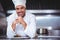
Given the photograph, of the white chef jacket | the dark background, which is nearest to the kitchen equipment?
the white chef jacket

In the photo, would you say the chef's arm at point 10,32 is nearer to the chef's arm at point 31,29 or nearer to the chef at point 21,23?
the chef at point 21,23

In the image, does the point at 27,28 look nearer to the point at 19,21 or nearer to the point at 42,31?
the point at 19,21

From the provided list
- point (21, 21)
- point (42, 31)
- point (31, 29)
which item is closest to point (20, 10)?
point (21, 21)

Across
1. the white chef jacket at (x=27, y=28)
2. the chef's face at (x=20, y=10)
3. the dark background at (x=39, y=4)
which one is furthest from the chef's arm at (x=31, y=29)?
the dark background at (x=39, y=4)

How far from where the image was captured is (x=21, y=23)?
1.76 m

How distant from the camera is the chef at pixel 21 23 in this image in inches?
68.1

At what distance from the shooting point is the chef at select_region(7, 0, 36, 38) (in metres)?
1.73

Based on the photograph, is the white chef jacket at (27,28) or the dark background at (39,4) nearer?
the white chef jacket at (27,28)

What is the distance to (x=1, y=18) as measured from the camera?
196cm

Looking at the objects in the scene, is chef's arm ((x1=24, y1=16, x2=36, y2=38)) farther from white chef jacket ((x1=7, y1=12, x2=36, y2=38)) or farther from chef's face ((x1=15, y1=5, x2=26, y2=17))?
chef's face ((x1=15, y1=5, x2=26, y2=17))

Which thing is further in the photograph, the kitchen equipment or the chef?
the kitchen equipment

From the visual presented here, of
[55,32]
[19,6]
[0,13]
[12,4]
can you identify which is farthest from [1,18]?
[55,32]

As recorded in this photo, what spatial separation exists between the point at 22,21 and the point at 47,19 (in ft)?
1.39

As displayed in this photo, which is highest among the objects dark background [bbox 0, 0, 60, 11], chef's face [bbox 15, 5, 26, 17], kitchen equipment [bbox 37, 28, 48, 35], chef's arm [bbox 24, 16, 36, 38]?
dark background [bbox 0, 0, 60, 11]
